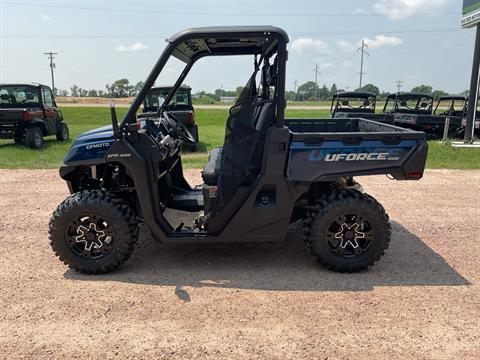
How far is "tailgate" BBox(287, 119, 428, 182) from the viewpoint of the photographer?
11.7 ft

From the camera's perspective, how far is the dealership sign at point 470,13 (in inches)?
515

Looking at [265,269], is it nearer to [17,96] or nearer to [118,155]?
[118,155]

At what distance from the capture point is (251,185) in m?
3.62

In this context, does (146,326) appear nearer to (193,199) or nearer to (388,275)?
(193,199)

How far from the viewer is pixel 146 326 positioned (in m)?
2.95

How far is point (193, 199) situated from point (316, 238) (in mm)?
1478

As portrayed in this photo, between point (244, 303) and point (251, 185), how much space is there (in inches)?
38.7

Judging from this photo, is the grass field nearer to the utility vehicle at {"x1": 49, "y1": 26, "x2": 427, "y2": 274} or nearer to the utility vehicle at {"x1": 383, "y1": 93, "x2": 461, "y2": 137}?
the utility vehicle at {"x1": 383, "y1": 93, "x2": 461, "y2": 137}

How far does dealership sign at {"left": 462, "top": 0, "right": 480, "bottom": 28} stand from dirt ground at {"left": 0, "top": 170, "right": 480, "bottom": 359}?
1101cm

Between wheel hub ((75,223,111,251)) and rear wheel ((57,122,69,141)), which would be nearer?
wheel hub ((75,223,111,251))

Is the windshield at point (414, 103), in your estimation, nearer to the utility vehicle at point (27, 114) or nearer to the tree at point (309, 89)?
the utility vehicle at point (27, 114)

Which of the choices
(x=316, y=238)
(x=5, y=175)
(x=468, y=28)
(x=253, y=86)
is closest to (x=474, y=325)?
(x=316, y=238)

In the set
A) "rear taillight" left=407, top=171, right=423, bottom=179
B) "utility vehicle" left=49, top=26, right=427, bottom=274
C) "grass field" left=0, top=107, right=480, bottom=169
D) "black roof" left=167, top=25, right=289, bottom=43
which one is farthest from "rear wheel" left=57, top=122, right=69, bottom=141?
"rear taillight" left=407, top=171, right=423, bottom=179

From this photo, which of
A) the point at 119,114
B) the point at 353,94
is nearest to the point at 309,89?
the point at 353,94
